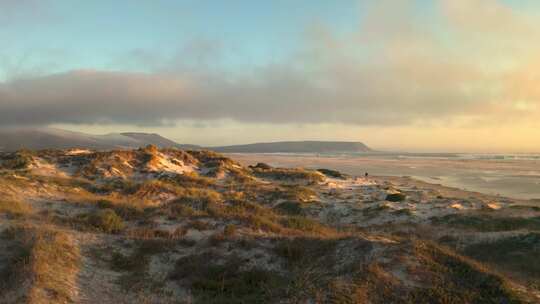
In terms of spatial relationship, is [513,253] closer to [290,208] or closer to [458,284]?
[458,284]

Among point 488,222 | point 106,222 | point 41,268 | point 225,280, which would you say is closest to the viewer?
point 41,268

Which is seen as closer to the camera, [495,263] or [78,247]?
[78,247]

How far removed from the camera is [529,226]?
74.2 ft

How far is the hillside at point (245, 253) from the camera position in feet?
33.1

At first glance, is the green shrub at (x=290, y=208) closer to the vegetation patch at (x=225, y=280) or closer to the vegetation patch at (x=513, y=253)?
the vegetation patch at (x=513, y=253)

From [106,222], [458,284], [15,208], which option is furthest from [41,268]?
[458,284]

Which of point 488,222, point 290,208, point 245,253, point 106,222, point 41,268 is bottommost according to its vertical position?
point 290,208

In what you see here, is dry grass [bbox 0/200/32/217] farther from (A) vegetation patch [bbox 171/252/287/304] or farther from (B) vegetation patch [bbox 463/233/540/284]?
(B) vegetation patch [bbox 463/233/540/284]

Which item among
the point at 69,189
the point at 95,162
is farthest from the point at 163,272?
the point at 95,162

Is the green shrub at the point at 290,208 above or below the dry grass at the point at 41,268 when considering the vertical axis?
below

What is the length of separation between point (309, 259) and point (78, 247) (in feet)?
26.0

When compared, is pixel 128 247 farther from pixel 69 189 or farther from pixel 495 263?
pixel 69 189

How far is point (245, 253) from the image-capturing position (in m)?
14.1

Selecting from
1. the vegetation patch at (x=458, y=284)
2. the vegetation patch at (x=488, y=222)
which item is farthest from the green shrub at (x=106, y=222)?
the vegetation patch at (x=488, y=222)
